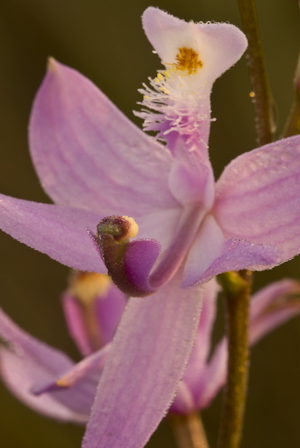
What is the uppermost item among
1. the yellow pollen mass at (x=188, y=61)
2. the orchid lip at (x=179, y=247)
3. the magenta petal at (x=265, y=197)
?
the yellow pollen mass at (x=188, y=61)

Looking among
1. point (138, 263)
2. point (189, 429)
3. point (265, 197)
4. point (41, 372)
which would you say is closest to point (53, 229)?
point (138, 263)

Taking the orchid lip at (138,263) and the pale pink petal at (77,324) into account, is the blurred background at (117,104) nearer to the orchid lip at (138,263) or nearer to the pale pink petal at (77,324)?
the pale pink petal at (77,324)

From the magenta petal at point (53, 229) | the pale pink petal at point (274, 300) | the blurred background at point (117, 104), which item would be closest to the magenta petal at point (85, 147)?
the magenta petal at point (53, 229)

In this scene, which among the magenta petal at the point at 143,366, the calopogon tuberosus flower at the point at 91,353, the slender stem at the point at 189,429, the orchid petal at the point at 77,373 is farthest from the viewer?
the slender stem at the point at 189,429

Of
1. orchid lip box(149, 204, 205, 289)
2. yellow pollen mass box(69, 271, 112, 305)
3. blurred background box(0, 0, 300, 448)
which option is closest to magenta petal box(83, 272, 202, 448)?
orchid lip box(149, 204, 205, 289)

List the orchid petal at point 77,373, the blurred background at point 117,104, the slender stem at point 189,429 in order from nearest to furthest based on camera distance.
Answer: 1. the orchid petal at point 77,373
2. the slender stem at point 189,429
3. the blurred background at point 117,104

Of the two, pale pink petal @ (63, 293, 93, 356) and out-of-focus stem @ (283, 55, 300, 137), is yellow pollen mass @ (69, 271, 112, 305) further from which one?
out-of-focus stem @ (283, 55, 300, 137)

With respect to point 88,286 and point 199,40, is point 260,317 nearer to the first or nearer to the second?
point 88,286
